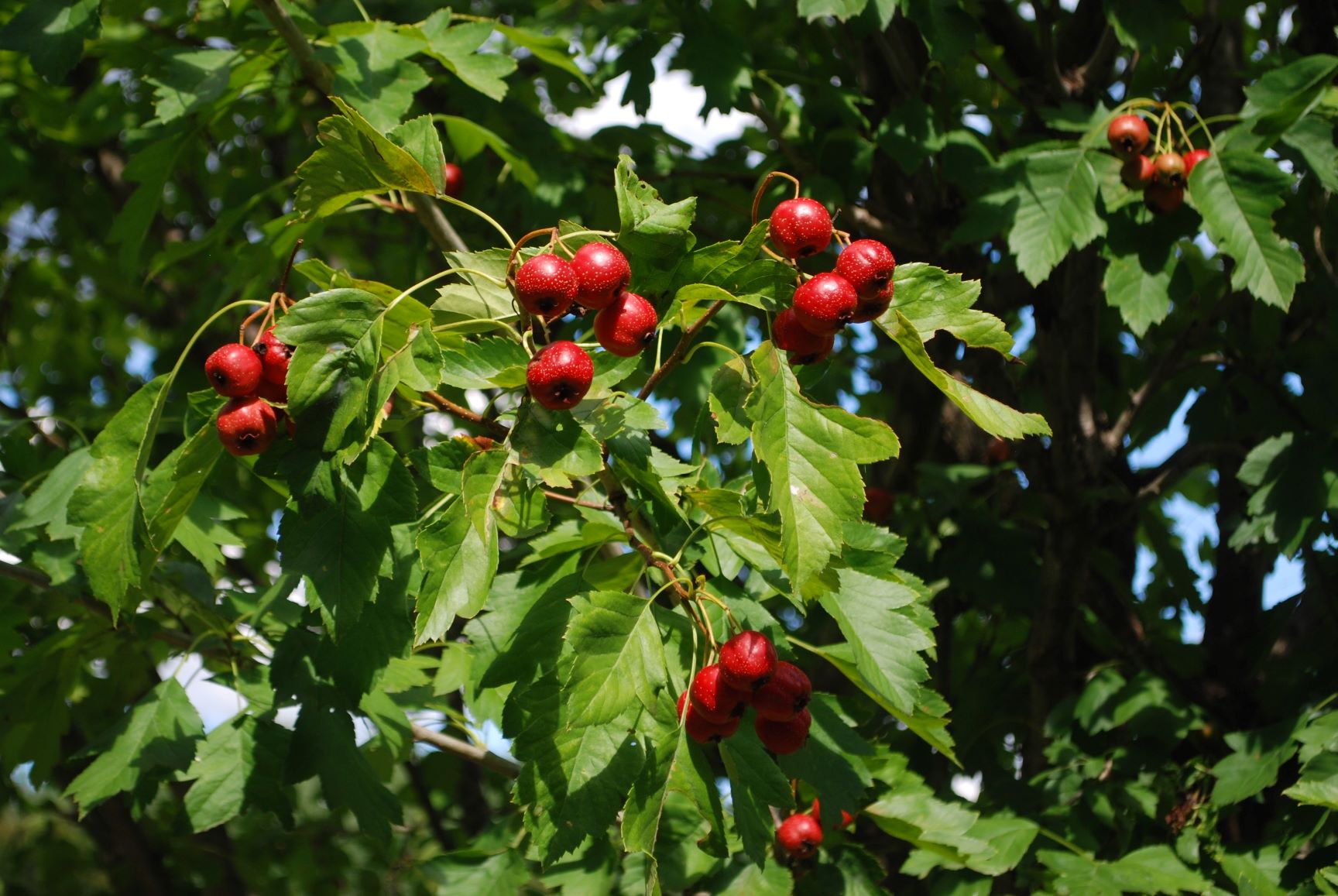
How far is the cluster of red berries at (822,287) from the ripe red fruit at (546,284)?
0.36m

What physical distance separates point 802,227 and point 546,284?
438mm

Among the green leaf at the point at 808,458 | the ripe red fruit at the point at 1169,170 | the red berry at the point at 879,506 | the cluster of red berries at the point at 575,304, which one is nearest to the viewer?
the green leaf at the point at 808,458

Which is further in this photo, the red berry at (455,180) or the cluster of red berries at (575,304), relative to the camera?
the red berry at (455,180)

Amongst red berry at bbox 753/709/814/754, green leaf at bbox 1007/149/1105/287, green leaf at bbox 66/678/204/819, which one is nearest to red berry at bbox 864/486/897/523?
green leaf at bbox 1007/149/1105/287

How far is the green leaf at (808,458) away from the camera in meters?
1.62

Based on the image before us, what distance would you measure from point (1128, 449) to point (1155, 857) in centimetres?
→ 169

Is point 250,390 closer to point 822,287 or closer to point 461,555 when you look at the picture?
point 461,555

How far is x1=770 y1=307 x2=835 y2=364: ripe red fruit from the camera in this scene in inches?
71.3

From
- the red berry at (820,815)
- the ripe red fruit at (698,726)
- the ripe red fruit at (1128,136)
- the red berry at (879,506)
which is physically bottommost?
the red berry at (879,506)

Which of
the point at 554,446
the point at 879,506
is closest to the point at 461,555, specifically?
the point at 554,446

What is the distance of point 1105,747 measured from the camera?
3338 millimetres

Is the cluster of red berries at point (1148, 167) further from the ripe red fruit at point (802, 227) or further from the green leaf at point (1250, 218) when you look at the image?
the ripe red fruit at point (802, 227)

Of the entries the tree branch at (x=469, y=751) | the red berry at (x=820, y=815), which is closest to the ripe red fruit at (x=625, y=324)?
the red berry at (x=820, y=815)

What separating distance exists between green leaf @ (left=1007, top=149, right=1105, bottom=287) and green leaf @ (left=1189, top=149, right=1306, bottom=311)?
27 centimetres
